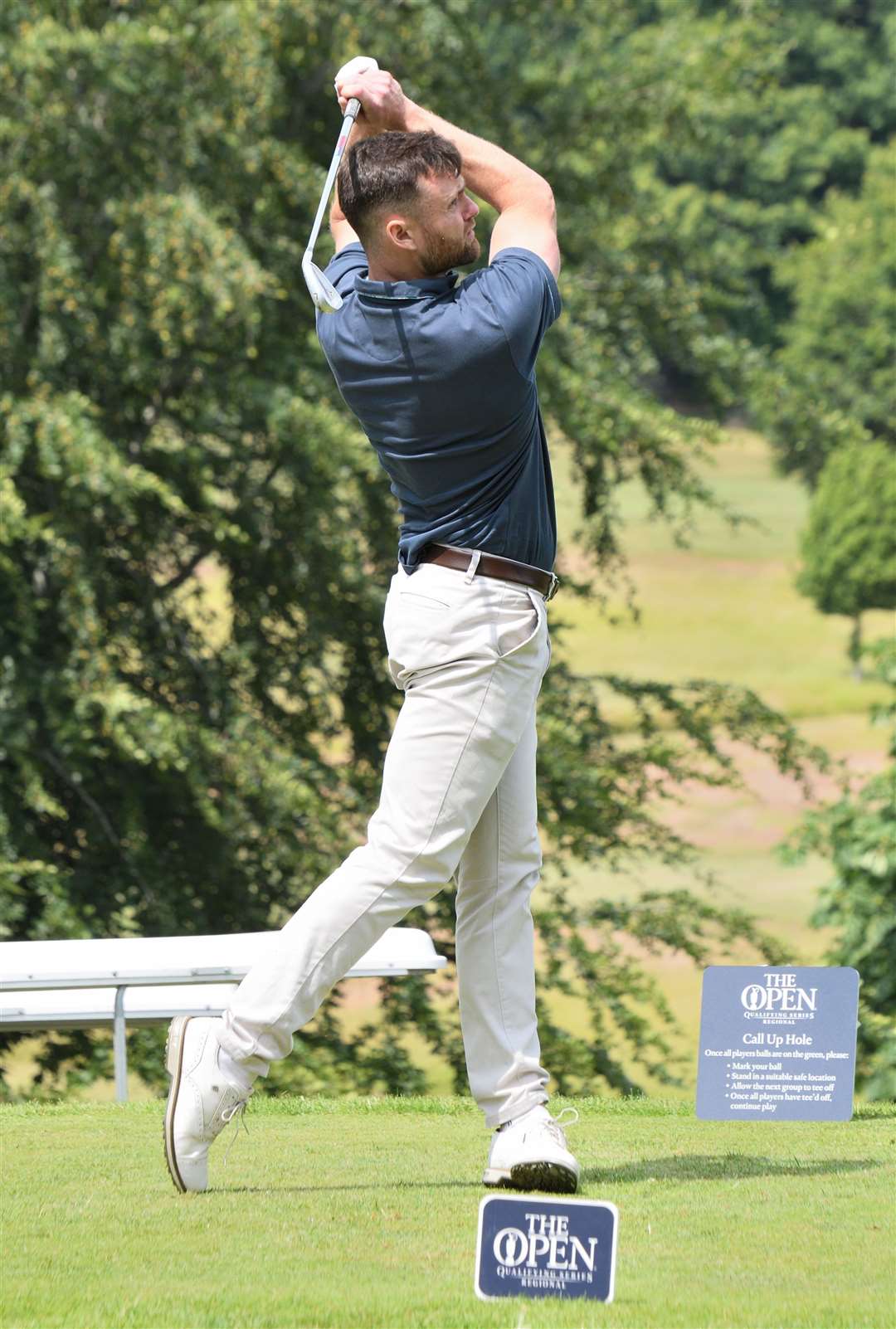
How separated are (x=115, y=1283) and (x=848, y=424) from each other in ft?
31.8

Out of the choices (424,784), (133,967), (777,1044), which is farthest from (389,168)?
(133,967)

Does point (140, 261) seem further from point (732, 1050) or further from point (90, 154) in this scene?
point (732, 1050)

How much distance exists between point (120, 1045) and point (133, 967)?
264 millimetres

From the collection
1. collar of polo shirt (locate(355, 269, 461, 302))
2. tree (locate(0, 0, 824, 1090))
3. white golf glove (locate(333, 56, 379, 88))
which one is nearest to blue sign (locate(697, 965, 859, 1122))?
collar of polo shirt (locate(355, 269, 461, 302))

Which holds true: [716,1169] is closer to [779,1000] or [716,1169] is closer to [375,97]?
[779,1000]

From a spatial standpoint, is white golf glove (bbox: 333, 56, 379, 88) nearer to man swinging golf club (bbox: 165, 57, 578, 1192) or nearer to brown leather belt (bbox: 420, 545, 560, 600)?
man swinging golf club (bbox: 165, 57, 578, 1192)

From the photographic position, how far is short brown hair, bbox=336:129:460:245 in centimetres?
313

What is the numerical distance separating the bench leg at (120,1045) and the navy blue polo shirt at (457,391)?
86.4 inches

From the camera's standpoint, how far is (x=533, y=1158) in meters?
3.04

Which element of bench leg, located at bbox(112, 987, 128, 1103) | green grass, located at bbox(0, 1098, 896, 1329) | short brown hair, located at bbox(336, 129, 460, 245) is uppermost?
short brown hair, located at bbox(336, 129, 460, 245)

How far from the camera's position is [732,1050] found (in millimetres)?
3914

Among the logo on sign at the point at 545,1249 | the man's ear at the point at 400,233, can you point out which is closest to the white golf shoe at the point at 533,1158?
the logo on sign at the point at 545,1249

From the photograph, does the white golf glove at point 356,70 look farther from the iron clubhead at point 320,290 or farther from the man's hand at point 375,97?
the iron clubhead at point 320,290

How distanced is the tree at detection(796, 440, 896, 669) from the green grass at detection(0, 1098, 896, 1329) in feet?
122
